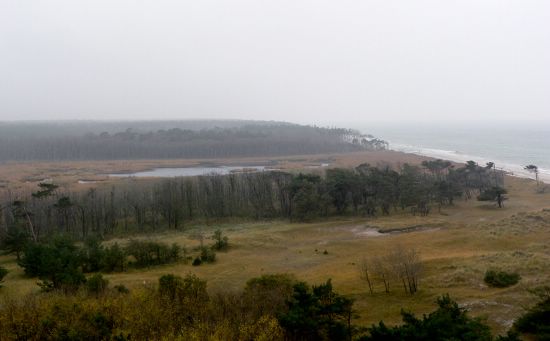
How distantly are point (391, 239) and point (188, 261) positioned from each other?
24682 millimetres

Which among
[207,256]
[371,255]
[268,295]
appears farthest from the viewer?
[207,256]

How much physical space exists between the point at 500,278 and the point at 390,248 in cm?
1803

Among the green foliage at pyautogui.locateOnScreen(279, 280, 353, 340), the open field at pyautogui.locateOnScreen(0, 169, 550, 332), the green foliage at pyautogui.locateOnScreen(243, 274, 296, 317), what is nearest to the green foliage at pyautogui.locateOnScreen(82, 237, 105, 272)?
the open field at pyautogui.locateOnScreen(0, 169, 550, 332)

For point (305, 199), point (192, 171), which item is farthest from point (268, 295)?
point (192, 171)

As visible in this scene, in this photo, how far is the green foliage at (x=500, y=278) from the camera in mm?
31453

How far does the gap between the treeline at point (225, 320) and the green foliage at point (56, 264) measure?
9.49m

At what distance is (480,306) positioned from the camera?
27.5 meters

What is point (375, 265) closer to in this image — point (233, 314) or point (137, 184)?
point (233, 314)

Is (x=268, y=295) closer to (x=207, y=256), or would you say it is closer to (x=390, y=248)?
(x=207, y=256)

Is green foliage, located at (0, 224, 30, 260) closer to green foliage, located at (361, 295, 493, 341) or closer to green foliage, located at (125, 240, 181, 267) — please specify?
green foliage, located at (125, 240, 181, 267)

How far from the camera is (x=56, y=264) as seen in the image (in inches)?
1531

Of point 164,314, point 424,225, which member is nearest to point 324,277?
point 164,314

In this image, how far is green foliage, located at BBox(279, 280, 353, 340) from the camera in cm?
2169

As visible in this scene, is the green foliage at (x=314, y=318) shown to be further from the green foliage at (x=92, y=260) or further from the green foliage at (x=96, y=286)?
the green foliage at (x=92, y=260)
